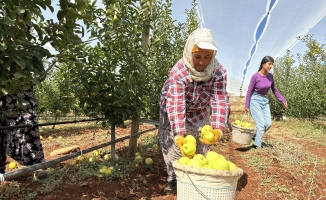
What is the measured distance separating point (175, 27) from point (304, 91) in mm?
8224

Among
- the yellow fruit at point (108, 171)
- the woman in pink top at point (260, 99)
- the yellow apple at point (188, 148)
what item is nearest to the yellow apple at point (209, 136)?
the yellow apple at point (188, 148)

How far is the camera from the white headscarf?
2170 mm

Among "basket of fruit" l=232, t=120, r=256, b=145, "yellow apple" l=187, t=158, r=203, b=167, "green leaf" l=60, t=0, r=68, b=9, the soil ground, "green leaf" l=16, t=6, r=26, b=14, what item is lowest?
the soil ground

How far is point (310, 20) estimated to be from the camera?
37.7ft

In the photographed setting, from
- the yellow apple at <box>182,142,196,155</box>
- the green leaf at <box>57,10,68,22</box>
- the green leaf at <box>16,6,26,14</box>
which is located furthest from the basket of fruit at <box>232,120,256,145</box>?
the green leaf at <box>16,6,26,14</box>

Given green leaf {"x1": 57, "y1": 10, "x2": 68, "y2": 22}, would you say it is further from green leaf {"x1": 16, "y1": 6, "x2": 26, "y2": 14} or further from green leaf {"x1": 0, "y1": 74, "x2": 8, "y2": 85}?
green leaf {"x1": 0, "y1": 74, "x2": 8, "y2": 85}

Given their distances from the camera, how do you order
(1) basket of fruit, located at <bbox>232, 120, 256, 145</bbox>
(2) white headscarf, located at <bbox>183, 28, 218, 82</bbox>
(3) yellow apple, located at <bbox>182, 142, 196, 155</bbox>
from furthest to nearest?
(1) basket of fruit, located at <bbox>232, 120, 256, 145</bbox> → (2) white headscarf, located at <bbox>183, 28, 218, 82</bbox> → (3) yellow apple, located at <bbox>182, 142, 196, 155</bbox>

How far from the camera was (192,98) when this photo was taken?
255 centimetres

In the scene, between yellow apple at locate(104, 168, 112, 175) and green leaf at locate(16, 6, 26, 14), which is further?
yellow apple at locate(104, 168, 112, 175)

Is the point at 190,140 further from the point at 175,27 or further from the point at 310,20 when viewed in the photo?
the point at 310,20

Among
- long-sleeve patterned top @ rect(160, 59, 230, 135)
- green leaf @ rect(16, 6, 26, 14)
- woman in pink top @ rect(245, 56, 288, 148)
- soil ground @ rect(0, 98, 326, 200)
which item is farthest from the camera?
woman in pink top @ rect(245, 56, 288, 148)

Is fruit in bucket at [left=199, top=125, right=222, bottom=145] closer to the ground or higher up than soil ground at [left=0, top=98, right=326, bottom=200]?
higher up

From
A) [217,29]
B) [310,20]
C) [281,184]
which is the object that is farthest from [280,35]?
[281,184]

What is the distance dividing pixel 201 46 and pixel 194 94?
0.54 m
